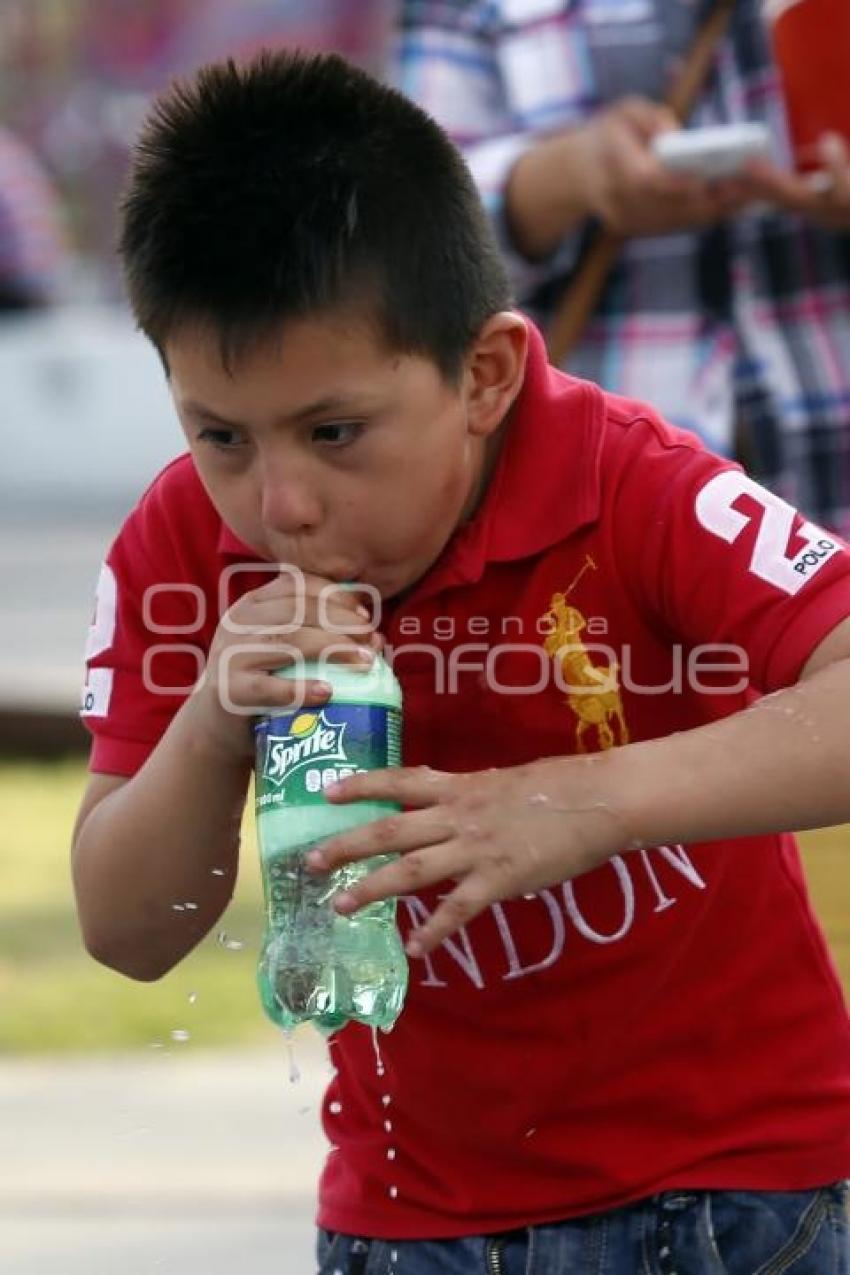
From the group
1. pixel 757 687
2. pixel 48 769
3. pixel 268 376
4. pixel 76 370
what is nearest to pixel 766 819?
pixel 757 687

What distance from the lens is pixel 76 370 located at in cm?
1844

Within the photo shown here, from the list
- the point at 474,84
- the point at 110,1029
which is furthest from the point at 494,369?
the point at 110,1029

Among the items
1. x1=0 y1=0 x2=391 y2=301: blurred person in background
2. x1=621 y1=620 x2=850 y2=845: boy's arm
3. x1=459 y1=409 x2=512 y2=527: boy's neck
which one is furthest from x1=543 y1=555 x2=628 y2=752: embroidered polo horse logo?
x1=0 y1=0 x2=391 y2=301: blurred person in background

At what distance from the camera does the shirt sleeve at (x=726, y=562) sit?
234 centimetres

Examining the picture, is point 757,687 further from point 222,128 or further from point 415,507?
point 222,128

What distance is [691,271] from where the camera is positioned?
11.7 ft

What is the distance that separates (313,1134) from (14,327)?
50.1 ft

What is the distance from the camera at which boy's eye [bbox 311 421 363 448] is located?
7.50ft

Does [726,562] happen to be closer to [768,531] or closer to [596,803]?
[768,531]

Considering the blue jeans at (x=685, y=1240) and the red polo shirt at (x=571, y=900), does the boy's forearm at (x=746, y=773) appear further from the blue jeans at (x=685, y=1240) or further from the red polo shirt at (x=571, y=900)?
the blue jeans at (x=685, y=1240)

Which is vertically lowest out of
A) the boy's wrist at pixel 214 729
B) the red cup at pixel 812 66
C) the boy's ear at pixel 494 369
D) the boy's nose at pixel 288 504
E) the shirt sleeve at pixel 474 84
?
the boy's wrist at pixel 214 729

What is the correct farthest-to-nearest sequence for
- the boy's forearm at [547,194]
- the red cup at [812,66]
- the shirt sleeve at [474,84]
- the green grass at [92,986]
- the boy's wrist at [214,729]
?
the green grass at [92,986] → the shirt sleeve at [474,84] → the boy's forearm at [547,194] → the red cup at [812,66] → the boy's wrist at [214,729]

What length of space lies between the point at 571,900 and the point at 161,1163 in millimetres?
2146

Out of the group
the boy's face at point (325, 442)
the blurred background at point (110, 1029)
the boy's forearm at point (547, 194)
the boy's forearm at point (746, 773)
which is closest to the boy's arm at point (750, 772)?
the boy's forearm at point (746, 773)
